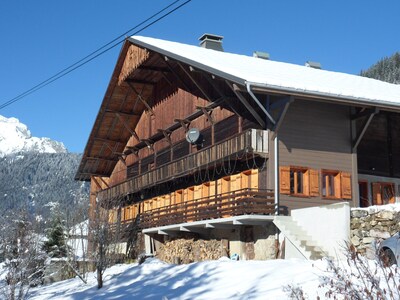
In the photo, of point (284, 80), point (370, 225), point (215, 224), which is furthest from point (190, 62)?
point (370, 225)

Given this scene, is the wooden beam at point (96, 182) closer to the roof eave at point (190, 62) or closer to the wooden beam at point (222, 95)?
the roof eave at point (190, 62)

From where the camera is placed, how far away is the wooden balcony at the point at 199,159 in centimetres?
2325

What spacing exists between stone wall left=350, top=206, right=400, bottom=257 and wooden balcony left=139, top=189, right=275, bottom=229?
407 centimetres

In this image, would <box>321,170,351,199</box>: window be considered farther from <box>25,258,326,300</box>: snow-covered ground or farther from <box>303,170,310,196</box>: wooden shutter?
<box>25,258,326,300</box>: snow-covered ground

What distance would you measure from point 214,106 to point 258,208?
6.22 meters

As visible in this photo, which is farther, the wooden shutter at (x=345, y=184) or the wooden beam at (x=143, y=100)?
the wooden beam at (x=143, y=100)

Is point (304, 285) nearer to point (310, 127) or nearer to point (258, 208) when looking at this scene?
point (258, 208)

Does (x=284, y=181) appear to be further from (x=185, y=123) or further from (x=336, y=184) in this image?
(x=185, y=123)

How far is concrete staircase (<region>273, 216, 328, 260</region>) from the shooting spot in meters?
20.6

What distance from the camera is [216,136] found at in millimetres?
27078

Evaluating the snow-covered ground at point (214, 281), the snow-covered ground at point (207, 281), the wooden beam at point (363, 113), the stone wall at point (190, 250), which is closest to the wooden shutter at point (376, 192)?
the wooden beam at point (363, 113)

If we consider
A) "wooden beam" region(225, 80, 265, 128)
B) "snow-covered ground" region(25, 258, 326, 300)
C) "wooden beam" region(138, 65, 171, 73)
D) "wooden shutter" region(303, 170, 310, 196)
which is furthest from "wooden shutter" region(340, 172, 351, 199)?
"wooden beam" region(138, 65, 171, 73)

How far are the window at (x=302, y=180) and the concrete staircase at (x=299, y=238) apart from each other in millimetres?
1611

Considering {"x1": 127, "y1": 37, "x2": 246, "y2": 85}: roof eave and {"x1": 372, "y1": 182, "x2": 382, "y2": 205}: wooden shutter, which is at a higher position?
{"x1": 127, "y1": 37, "x2": 246, "y2": 85}: roof eave
